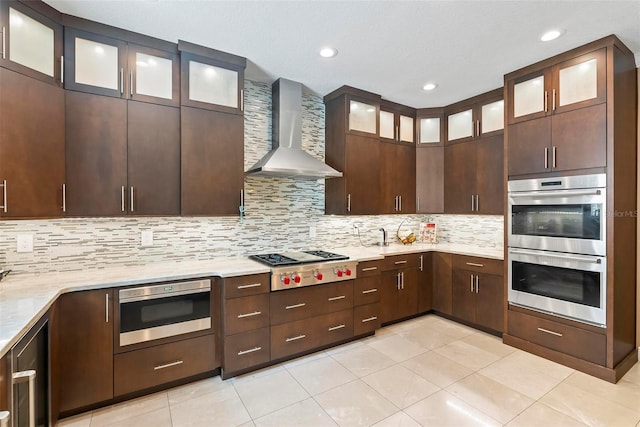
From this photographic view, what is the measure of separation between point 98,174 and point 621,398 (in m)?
4.25

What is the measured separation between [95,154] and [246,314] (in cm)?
170

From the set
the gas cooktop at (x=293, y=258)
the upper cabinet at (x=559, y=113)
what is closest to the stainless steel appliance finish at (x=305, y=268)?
the gas cooktop at (x=293, y=258)

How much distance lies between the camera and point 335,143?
11.9 feet

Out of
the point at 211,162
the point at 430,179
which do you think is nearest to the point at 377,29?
the point at 211,162

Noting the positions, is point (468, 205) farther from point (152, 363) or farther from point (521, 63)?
point (152, 363)

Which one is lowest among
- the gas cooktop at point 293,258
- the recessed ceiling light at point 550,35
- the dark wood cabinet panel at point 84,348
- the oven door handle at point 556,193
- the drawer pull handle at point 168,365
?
the drawer pull handle at point 168,365

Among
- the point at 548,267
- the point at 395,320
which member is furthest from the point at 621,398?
the point at 395,320

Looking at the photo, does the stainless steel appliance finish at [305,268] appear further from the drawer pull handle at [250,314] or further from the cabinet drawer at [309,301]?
the drawer pull handle at [250,314]

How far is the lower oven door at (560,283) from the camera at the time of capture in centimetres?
252

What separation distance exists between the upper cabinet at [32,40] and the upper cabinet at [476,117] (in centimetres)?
414

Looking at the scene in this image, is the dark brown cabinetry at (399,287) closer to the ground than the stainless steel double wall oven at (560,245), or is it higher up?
closer to the ground

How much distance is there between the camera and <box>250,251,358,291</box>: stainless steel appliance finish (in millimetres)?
2682

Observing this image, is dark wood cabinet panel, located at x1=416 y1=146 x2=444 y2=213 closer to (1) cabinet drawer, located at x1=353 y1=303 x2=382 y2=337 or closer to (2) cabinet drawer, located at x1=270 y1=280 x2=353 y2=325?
(1) cabinet drawer, located at x1=353 y1=303 x2=382 y2=337

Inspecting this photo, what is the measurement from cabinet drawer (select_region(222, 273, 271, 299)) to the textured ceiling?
77.4 inches
